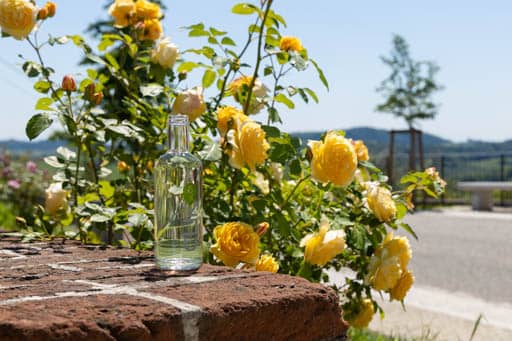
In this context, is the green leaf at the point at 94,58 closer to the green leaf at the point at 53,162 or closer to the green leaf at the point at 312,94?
the green leaf at the point at 53,162

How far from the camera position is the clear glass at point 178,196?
1.69 meters

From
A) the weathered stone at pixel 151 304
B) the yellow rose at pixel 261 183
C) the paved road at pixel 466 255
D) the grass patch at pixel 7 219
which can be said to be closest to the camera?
the weathered stone at pixel 151 304

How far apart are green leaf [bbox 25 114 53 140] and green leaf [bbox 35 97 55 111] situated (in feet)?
0.30

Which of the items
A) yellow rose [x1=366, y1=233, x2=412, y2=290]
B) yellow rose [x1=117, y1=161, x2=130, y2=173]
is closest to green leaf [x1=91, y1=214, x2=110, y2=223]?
yellow rose [x1=117, y1=161, x2=130, y2=173]

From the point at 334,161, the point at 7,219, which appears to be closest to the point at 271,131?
the point at 334,161

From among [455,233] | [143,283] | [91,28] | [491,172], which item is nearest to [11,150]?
[91,28]

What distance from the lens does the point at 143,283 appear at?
56.0 inches

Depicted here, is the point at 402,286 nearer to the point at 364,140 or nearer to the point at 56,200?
the point at 364,140

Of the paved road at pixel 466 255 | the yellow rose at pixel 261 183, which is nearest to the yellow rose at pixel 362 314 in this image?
the yellow rose at pixel 261 183

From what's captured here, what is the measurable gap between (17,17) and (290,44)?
94cm

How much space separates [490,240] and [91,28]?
7991mm

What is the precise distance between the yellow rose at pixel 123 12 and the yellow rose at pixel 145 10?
0.09 ft

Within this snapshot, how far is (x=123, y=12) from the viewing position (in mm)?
2727

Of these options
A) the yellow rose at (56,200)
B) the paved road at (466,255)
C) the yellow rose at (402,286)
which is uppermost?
the yellow rose at (56,200)
